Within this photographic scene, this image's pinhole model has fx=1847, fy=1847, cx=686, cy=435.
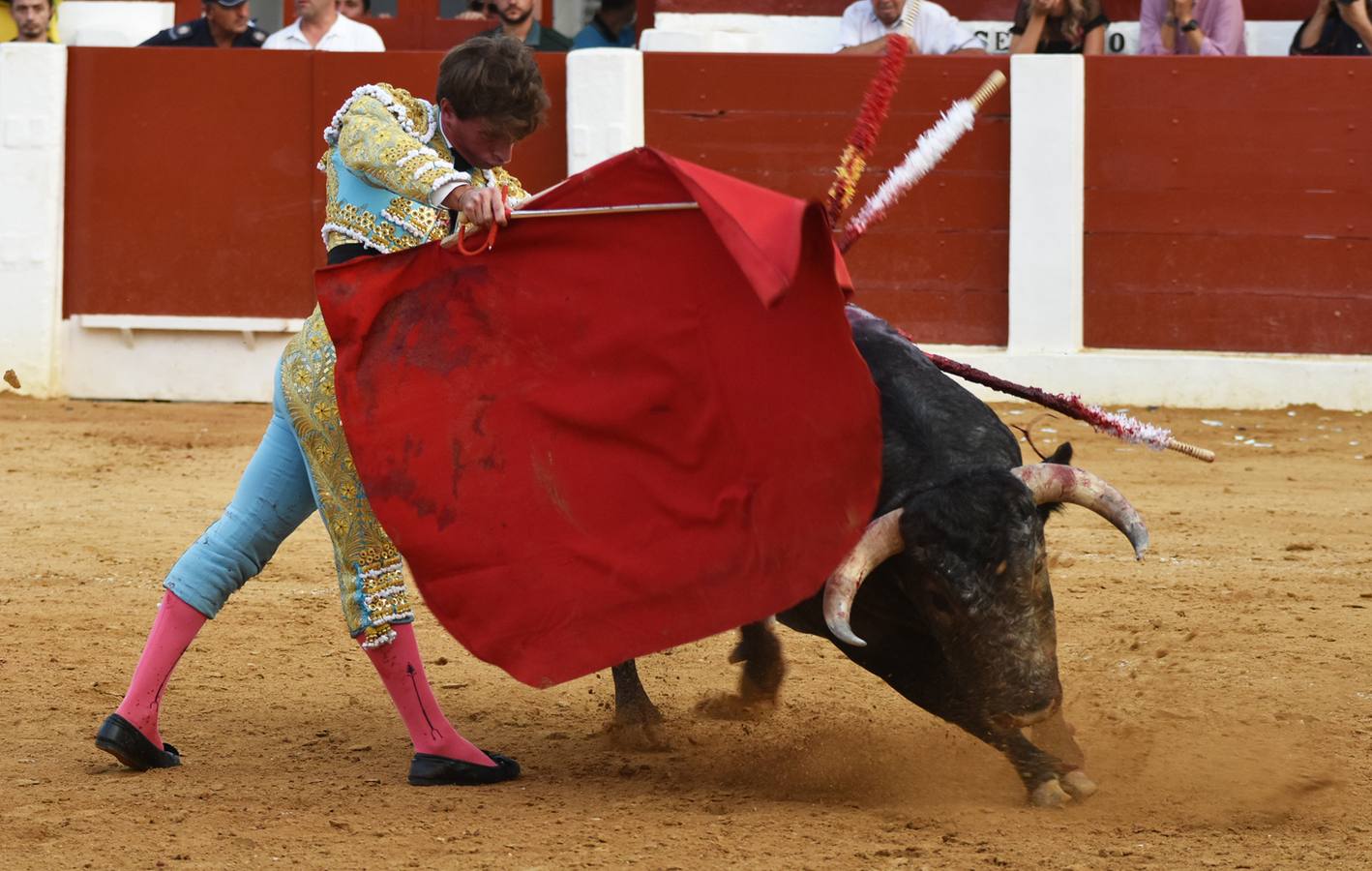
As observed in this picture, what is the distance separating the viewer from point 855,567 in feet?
8.39

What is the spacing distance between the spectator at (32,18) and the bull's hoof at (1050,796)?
20.1 feet

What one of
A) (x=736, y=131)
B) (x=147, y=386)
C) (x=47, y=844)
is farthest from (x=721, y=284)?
(x=147, y=386)

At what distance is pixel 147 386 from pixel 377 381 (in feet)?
16.2

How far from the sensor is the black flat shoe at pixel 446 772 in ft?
9.15

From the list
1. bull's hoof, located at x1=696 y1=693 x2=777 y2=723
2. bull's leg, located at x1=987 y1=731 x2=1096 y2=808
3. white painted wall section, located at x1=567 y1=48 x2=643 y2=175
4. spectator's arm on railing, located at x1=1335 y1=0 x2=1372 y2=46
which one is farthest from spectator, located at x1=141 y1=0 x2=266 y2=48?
bull's leg, located at x1=987 y1=731 x2=1096 y2=808

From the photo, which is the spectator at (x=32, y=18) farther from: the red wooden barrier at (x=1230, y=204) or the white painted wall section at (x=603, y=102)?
the red wooden barrier at (x=1230, y=204)

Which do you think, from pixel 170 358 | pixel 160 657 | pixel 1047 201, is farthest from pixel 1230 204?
pixel 160 657

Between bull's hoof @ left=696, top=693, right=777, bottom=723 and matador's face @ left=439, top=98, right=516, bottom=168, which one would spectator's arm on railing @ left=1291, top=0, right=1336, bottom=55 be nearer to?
bull's hoof @ left=696, top=693, right=777, bottom=723

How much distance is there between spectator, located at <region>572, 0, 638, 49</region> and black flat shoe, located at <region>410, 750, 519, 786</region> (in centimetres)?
520

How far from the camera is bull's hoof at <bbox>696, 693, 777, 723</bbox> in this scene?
3.27m

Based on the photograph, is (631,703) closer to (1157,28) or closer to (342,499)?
(342,499)

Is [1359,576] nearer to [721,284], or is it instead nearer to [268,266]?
[721,284]

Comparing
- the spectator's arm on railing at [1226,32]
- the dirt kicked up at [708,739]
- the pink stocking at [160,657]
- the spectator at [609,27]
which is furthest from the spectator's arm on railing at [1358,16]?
the pink stocking at [160,657]

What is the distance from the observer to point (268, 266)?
7246mm
